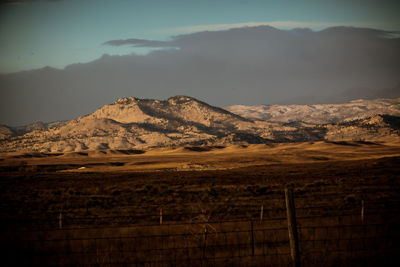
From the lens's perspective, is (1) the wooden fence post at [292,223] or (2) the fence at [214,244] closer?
(1) the wooden fence post at [292,223]

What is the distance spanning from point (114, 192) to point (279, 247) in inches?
1221

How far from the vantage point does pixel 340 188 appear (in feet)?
129

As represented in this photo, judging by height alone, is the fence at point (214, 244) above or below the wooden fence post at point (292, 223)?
below

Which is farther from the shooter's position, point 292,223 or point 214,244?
point 214,244

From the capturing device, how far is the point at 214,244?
11180mm

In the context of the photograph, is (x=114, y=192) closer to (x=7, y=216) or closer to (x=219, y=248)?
(x=7, y=216)

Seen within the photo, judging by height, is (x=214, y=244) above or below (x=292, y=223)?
below

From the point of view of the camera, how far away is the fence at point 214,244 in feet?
34.6

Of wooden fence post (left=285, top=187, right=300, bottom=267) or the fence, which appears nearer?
wooden fence post (left=285, top=187, right=300, bottom=267)

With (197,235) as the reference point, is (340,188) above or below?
below

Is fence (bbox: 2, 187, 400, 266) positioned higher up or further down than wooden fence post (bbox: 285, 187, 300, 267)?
further down

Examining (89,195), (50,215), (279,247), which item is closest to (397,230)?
(279,247)

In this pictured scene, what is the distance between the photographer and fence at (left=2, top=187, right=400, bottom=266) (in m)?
10.5

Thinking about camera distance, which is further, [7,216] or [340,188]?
[340,188]
